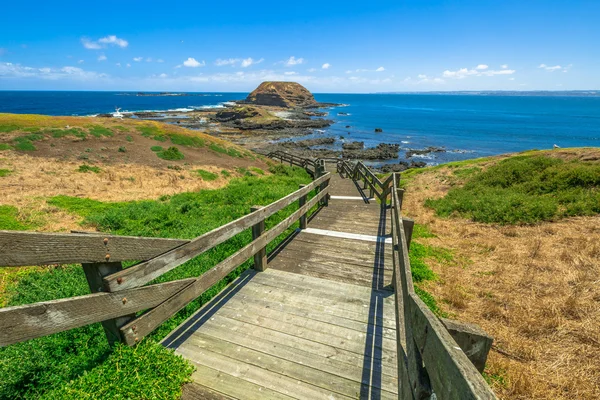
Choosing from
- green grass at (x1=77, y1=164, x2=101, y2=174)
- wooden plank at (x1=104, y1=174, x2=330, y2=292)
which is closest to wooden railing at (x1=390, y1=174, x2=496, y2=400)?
wooden plank at (x1=104, y1=174, x2=330, y2=292)

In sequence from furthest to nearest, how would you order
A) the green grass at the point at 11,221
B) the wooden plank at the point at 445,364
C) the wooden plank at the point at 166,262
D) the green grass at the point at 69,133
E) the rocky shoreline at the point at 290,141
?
the rocky shoreline at the point at 290,141 < the green grass at the point at 69,133 < the green grass at the point at 11,221 < the wooden plank at the point at 166,262 < the wooden plank at the point at 445,364

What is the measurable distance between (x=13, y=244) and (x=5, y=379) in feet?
6.63

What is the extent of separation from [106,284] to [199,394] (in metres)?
1.42

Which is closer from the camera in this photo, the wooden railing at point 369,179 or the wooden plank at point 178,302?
the wooden plank at point 178,302

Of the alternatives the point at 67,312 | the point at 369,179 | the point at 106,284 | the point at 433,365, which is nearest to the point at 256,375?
the point at 106,284

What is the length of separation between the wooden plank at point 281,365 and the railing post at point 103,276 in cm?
94

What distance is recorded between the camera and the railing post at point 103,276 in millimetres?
2453

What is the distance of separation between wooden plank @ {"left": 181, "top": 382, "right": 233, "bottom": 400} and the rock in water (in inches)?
6532

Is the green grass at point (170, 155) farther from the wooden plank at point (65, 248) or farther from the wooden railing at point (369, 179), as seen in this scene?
the wooden plank at point (65, 248)

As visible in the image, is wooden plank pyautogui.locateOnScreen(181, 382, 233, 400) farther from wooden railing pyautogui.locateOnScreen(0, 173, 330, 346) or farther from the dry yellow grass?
the dry yellow grass

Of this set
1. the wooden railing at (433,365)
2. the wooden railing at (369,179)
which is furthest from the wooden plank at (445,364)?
the wooden railing at (369,179)

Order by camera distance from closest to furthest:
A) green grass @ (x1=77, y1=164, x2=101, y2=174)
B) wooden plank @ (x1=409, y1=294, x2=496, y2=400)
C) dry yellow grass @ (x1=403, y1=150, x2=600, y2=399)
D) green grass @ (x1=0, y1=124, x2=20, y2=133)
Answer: wooden plank @ (x1=409, y1=294, x2=496, y2=400) → dry yellow grass @ (x1=403, y1=150, x2=600, y2=399) → green grass @ (x1=77, y1=164, x2=101, y2=174) → green grass @ (x1=0, y1=124, x2=20, y2=133)

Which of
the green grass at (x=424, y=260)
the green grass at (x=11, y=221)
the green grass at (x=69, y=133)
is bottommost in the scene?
the green grass at (x=424, y=260)

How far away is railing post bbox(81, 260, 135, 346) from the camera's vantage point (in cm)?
245
